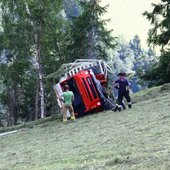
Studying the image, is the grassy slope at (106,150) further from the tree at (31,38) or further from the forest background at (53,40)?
the tree at (31,38)

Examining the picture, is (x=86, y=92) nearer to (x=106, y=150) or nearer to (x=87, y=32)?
(x=106, y=150)

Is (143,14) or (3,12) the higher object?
(3,12)

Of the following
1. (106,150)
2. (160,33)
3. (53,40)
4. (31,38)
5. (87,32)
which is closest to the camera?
(106,150)

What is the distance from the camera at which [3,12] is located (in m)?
38.6

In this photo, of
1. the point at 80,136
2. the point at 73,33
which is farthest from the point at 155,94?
the point at 73,33

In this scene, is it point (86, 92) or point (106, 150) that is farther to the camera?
point (86, 92)

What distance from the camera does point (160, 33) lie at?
1215 inches

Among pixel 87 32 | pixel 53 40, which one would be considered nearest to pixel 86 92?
pixel 53 40

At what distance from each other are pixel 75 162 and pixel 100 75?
50.4ft

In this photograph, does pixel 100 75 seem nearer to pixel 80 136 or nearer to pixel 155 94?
pixel 155 94

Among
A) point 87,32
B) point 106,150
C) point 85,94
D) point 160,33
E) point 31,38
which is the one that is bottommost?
point 106,150

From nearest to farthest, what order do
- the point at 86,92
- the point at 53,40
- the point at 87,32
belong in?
the point at 86,92 < the point at 53,40 < the point at 87,32

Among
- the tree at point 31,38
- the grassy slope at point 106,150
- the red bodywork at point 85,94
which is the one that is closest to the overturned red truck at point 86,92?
the red bodywork at point 85,94

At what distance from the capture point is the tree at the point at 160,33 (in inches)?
1179
